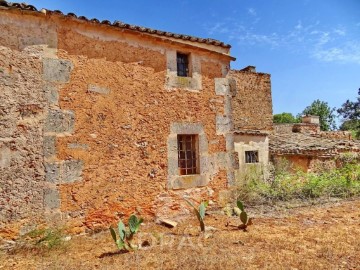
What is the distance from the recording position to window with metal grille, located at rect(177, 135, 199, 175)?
7.82m

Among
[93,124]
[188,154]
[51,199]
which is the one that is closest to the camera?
[51,199]

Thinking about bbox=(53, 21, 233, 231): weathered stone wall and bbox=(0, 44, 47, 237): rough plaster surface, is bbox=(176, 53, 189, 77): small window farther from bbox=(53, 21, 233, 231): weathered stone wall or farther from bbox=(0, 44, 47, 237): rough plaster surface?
bbox=(0, 44, 47, 237): rough plaster surface

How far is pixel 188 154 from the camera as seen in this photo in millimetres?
7934

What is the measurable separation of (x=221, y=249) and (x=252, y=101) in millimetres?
13083

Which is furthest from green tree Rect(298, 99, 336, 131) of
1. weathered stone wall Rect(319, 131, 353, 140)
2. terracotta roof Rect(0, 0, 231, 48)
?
terracotta roof Rect(0, 0, 231, 48)

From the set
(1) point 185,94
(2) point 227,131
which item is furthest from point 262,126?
(1) point 185,94

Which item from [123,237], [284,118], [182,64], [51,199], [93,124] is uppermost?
[284,118]

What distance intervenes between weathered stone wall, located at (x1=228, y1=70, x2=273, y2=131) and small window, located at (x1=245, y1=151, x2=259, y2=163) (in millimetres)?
2106

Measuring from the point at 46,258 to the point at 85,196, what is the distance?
143cm

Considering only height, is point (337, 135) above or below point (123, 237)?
above

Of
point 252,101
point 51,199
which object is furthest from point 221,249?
point 252,101

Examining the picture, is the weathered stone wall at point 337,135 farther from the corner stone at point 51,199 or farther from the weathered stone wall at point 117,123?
the corner stone at point 51,199

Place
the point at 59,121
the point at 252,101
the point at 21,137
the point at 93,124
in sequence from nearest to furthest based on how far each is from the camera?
the point at 21,137 < the point at 59,121 < the point at 93,124 < the point at 252,101

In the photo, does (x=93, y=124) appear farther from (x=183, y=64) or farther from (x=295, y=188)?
(x=295, y=188)
